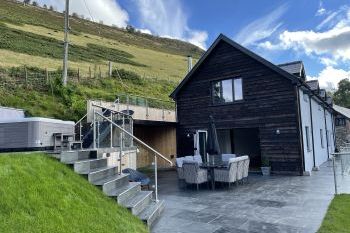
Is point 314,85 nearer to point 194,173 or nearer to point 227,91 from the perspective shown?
point 227,91

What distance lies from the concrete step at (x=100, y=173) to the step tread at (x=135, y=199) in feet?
2.41

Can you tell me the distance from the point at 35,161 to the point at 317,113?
58.8 feet

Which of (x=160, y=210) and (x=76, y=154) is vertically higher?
(x=76, y=154)

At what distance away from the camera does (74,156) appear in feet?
20.6

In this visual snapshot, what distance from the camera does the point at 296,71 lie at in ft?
53.5

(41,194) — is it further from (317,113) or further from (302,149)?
(317,113)

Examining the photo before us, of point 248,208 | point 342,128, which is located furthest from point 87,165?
point 342,128

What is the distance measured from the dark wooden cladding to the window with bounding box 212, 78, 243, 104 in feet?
0.91

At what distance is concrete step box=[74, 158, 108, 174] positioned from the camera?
6.01m

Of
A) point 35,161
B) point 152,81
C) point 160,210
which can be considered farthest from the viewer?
point 152,81

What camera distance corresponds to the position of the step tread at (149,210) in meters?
5.98

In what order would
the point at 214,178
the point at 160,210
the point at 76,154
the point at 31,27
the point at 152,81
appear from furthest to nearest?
the point at 31,27
the point at 152,81
the point at 214,178
the point at 160,210
the point at 76,154

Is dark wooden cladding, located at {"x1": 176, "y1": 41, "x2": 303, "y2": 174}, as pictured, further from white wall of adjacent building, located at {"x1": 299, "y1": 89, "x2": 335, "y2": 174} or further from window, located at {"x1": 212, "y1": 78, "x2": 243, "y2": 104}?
white wall of adjacent building, located at {"x1": 299, "y1": 89, "x2": 335, "y2": 174}

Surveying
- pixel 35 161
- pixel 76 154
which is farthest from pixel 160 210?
pixel 35 161
